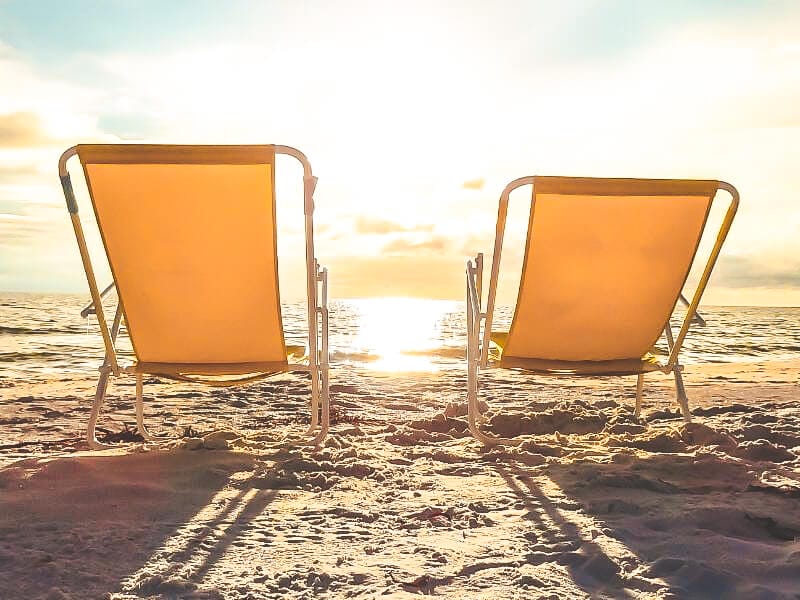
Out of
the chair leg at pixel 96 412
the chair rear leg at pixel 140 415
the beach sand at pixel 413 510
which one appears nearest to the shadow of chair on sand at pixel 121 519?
the beach sand at pixel 413 510

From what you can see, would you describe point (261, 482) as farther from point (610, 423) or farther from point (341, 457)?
point (610, 423)

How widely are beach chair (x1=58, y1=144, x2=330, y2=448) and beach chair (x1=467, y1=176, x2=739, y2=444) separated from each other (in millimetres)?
984

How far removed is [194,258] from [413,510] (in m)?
1.56

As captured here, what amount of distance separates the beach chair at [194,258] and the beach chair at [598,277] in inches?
38.8

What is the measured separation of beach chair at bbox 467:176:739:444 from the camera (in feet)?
10.8

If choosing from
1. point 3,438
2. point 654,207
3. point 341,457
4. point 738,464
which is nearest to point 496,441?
point 341,457

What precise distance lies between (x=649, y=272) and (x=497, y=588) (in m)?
2.18

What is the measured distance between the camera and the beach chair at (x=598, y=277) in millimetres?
3281

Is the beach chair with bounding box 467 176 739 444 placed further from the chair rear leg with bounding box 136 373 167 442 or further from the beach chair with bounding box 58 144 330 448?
the chair rear leg with bounding box 136 373 167 442

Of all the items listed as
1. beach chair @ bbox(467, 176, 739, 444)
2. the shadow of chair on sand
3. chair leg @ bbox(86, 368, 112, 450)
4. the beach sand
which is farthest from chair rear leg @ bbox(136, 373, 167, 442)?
beach chair @ bbox(467, 176, 739, 444)

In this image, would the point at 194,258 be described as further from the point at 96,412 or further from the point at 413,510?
the point at 413,510

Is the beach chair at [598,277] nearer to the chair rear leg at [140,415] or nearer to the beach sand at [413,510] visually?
the beach sand at [413,510]

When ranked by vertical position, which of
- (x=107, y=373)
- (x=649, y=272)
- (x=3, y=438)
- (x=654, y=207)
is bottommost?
(x=3, y=438)

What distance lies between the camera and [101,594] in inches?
68.9
